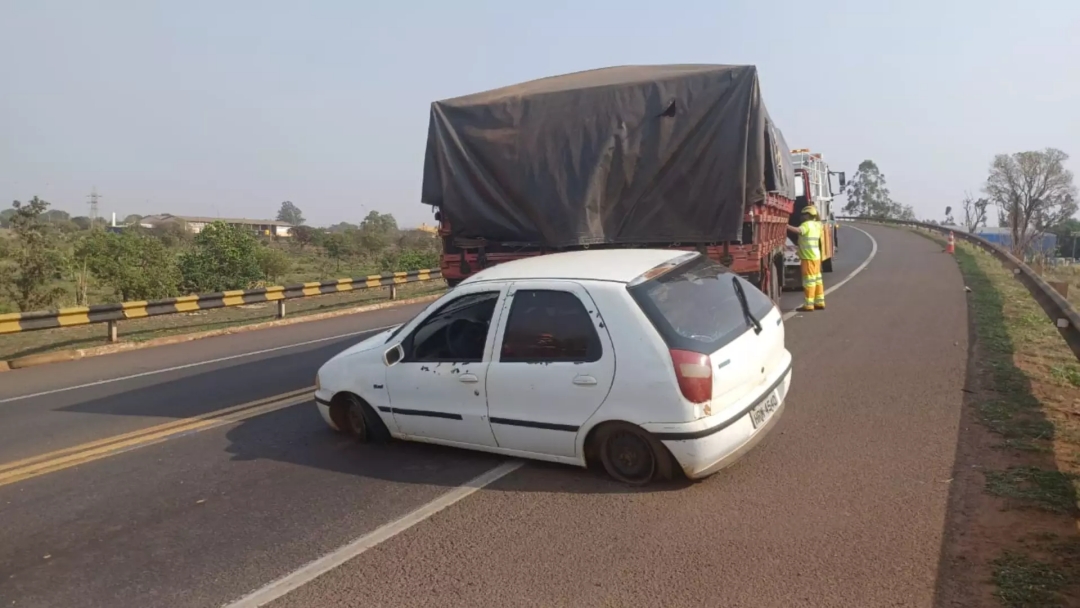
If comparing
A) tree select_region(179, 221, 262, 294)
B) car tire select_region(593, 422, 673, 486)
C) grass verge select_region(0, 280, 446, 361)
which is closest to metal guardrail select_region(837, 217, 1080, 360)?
car tire select_region(593, 422, 673, 486)

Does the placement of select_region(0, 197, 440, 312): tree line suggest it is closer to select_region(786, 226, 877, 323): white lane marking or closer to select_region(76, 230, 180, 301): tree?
select_region(76, 230, 180, 301): tree

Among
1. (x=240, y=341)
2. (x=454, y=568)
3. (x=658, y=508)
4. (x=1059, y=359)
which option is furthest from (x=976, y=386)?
(x=240, y=341)

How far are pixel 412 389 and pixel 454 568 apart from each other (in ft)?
6.58

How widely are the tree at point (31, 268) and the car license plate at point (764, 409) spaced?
18.3 meters

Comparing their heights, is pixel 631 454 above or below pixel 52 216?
below

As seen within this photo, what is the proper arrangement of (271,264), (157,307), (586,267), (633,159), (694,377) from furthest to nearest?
(271,264)
(157,307)
(633,159)
(586,267)
(694,377)

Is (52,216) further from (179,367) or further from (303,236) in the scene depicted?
(179,367)

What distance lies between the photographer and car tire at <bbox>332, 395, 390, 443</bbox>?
242 inches

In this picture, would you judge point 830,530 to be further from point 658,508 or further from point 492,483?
point 492,483

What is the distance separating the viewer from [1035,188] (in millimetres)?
52969

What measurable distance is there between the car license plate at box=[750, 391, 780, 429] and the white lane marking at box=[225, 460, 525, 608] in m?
1.62

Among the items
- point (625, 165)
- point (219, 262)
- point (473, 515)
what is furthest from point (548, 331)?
point (219, 262)

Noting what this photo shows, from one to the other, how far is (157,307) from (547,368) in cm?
1256

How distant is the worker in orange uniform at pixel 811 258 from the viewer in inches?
485
